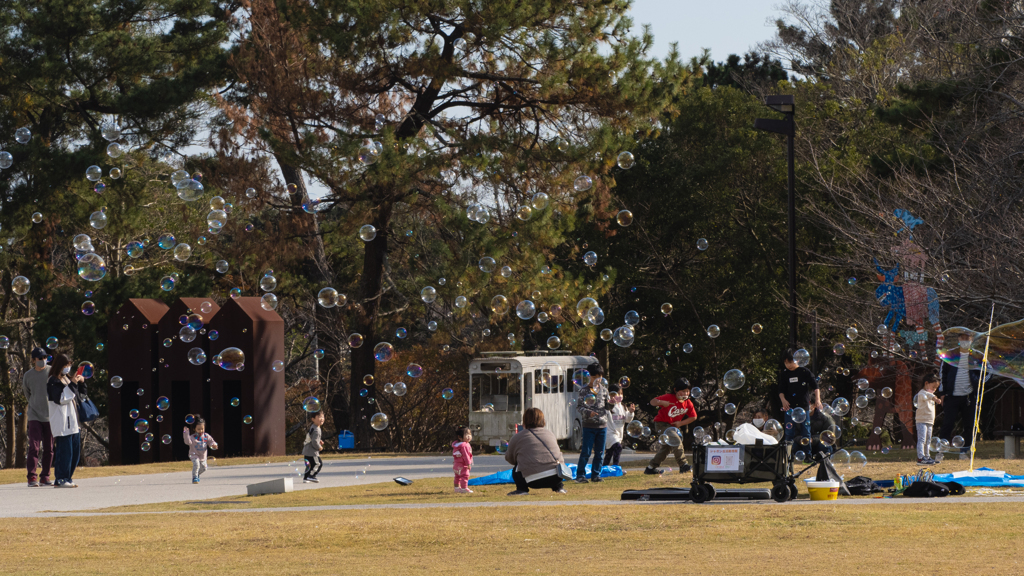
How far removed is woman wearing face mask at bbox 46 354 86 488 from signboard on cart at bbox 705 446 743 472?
7.69m

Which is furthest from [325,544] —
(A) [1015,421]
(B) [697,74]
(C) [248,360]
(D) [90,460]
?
(D) [90,460]

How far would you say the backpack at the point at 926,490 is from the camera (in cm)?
1110

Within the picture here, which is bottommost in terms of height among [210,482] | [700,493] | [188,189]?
[210,482]

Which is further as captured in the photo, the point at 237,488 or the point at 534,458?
the point at 237,488

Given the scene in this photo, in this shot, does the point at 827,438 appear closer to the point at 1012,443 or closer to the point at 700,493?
the point at 700,493

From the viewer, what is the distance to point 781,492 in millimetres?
10945

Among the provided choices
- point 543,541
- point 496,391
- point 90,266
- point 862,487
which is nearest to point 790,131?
point 496,391

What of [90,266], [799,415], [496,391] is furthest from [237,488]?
[496,391]

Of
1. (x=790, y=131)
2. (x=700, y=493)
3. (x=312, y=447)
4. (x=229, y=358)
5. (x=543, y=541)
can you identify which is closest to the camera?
(x=543, y=541)

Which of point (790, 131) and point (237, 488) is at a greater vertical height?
point (790, 131)

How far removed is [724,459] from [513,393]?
44.5ft

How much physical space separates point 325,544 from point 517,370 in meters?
15.8

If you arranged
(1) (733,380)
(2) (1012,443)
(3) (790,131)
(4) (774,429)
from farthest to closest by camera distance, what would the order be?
(3) (790,131), (2) (1012,443), (1) (733,380), (4) (774,429)

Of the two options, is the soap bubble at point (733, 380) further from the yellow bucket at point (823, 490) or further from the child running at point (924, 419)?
the yellow bucket at point (823, 490)
